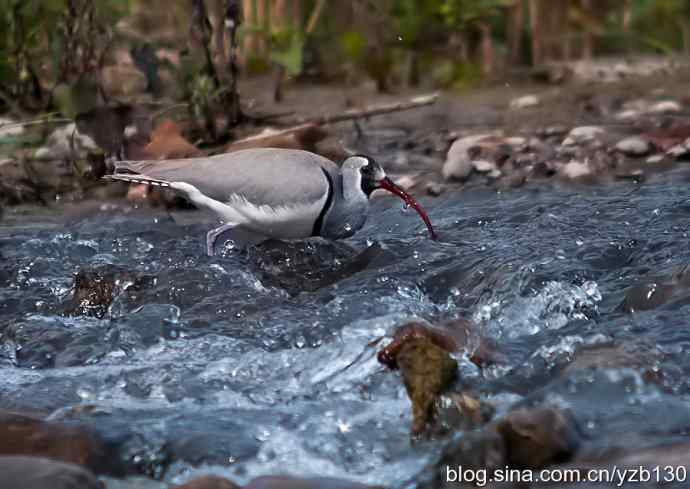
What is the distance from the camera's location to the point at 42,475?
338 cm

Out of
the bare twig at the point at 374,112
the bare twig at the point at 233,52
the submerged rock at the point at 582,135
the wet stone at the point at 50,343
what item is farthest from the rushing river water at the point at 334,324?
the bare twig at the point at 233,52

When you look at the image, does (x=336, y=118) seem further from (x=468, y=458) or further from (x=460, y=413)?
(x=468, y=458)

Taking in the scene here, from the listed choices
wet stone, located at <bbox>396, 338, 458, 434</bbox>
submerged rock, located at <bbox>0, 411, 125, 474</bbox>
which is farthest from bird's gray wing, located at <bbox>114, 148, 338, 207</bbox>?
submerged rock, located at <bbox>0, 411, 125, 474</bbox>

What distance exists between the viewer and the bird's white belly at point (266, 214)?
18.6 ft

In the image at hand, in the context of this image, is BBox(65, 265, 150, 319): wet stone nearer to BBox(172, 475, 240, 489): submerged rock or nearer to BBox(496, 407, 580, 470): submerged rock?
BBox(172, 475, 240, 489): submerged rock

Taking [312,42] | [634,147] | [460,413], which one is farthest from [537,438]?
[312,42]

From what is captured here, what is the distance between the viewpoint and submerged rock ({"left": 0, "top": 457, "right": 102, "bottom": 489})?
11.0ft

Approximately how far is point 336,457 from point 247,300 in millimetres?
1681

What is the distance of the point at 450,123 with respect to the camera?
28.6ft

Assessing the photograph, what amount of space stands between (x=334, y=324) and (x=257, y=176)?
46.5 inches

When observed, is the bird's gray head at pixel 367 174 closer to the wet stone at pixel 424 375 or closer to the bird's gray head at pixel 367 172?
the bird's gray head at pixel 367 172

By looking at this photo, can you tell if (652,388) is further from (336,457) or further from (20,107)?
(20,107)

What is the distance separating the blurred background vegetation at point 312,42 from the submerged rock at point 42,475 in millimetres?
4198

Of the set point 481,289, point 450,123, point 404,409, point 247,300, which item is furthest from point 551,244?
point 450,123
